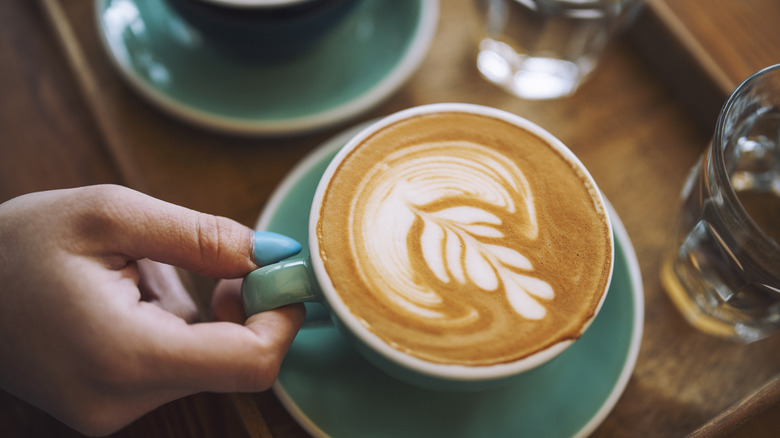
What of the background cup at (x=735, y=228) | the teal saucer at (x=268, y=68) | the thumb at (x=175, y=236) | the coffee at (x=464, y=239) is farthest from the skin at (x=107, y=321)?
the background cup at (x=735, y=228)

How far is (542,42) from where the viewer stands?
994 mm

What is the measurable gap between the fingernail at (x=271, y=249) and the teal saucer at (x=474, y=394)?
7 centimetres

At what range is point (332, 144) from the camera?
78cm

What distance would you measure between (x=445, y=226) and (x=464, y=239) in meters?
0.02

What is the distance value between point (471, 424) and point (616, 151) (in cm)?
45

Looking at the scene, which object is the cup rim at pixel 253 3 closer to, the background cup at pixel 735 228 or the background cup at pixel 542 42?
the background cup at pixel 542 42

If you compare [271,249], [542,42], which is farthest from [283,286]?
[542,42]

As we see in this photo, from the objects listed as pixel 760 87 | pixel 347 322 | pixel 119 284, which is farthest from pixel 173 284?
pixel 760 87

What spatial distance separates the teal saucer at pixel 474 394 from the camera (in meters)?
0.64

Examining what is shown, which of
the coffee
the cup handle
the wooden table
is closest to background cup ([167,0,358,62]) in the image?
the wooden table

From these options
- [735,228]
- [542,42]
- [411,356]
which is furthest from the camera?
[542,42]

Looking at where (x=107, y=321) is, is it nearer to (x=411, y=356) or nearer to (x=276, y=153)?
(x=411, y=356)

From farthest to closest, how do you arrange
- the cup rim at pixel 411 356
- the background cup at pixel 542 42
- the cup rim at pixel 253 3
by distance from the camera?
1. the background cup at pixel 542 42
2. the cup rim at pixel 253 3
3. the cup rim at pixel 411 356

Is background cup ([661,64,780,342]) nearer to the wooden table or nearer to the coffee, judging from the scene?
the wooden table
